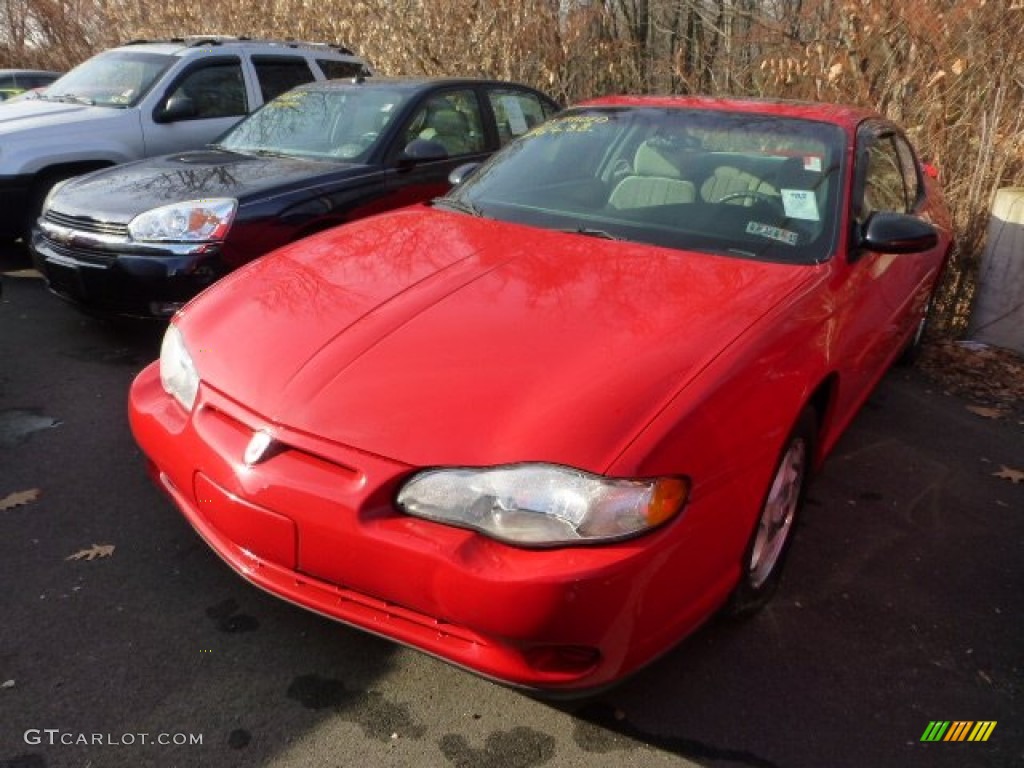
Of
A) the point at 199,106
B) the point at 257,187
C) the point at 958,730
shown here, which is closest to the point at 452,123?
the point at 257,187

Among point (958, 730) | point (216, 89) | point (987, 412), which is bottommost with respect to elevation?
point (987, 412)

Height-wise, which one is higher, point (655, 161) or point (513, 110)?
point (655, 161)

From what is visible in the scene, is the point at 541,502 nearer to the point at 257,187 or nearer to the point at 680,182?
the point at 680,182

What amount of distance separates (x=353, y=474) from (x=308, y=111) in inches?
169

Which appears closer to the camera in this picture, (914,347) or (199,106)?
(914,347)

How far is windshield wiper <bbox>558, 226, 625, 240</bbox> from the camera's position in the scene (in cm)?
310

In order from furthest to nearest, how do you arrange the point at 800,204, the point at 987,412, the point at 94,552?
the point at 987,412 → the point at 800,204 → the point at 94,552

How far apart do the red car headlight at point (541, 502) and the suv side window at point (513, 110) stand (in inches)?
182

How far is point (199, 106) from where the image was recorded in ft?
22.6

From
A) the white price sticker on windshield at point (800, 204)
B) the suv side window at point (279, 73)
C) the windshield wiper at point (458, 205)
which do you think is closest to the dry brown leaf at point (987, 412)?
the white price sticker on windshield at point (800, 204)

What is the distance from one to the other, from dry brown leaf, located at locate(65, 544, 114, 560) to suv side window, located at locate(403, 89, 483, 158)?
3375 millimetres

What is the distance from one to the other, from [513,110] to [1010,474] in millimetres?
4300

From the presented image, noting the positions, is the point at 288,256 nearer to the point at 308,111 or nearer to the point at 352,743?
the point at 352,743

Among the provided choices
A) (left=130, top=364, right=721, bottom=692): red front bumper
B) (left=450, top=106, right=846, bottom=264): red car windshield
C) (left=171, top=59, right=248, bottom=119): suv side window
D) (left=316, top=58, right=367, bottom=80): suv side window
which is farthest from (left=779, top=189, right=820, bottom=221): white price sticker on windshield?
(left=316, top=58, right=367, bottom=80): suv side window
